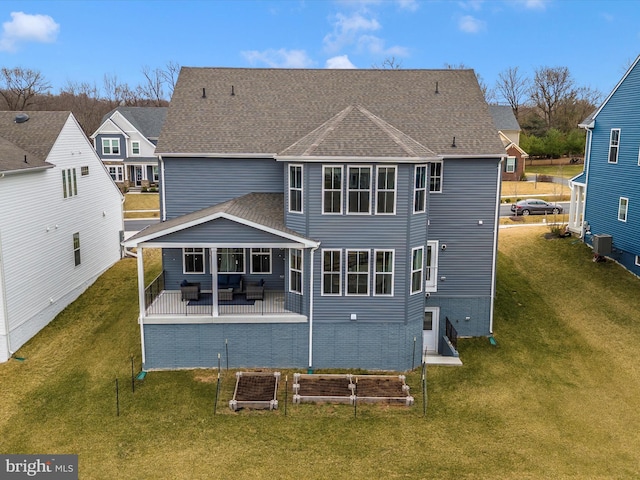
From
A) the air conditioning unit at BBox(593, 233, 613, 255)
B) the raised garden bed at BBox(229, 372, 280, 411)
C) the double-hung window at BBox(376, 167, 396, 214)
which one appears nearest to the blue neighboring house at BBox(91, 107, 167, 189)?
the raised garden bed at BBox(229, 372, 280, 411)

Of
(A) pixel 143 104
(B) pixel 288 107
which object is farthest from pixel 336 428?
(A) pixel 143 104

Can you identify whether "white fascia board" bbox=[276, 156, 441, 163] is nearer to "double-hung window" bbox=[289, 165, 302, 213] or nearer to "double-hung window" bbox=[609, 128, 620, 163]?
"double-hung window" bbox=[289, 165, 302, 213]

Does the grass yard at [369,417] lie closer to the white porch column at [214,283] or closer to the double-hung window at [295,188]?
the white porch column at [214,283]

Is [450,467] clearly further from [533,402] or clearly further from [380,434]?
[533,402]

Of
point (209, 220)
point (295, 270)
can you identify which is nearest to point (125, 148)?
point (209, 220)

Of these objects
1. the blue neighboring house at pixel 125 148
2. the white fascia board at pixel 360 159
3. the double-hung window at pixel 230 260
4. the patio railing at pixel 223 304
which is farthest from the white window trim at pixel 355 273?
the blue neighboring house at pixel 125 148

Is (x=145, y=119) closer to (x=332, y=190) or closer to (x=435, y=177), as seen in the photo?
(x=435, y=177)
